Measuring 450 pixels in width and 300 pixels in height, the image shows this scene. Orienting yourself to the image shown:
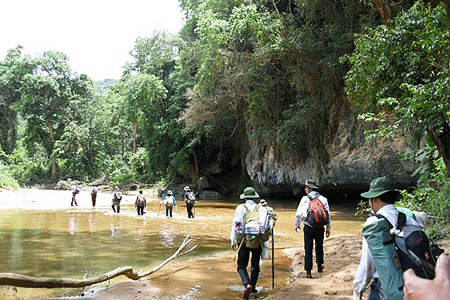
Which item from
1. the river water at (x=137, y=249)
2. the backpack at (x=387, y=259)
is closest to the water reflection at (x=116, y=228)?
the river water at (x=137, y=249)

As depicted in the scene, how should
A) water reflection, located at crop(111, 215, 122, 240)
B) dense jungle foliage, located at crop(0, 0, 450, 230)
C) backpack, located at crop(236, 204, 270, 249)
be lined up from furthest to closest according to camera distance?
water reflection, located at crop(111, 215, 122, 240) → dense jungle foliage, located at crop(0, 0, 450, 230) → backpack, located at crop(236, 204, 270, 249)

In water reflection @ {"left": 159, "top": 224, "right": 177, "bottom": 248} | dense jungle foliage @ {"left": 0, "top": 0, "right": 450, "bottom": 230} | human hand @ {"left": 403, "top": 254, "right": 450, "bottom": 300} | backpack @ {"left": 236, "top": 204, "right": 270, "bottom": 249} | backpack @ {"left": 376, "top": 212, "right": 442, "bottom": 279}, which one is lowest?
water reflection @ {"left": 159, "top": 224, "right": 177, "bottom": 248}

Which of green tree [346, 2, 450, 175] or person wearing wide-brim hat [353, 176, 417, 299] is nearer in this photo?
person wearing wide-brim hat [353, 176, 417, 299]

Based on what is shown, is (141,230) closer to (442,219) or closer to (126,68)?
(442,219)

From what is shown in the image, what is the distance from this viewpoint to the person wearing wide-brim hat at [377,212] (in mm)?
2770

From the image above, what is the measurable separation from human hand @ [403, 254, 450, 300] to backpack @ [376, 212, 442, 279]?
1.05 meters

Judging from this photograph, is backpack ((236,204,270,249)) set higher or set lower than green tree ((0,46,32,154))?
lower

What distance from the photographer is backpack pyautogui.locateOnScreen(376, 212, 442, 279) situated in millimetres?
2252

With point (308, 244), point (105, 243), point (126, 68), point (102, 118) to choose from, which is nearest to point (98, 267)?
point (105, 243)

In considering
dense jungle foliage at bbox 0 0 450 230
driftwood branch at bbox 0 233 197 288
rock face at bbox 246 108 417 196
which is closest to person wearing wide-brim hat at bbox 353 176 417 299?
dense jungle foliage at bbox 0 0 450 230

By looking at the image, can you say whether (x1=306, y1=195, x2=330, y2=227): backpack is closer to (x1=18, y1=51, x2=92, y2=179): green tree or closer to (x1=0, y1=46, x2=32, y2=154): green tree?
(x1=18, y1=51, x2=92, y2=179): green tree

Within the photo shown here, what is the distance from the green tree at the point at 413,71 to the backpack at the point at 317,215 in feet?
7.27

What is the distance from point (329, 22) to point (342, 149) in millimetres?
5728

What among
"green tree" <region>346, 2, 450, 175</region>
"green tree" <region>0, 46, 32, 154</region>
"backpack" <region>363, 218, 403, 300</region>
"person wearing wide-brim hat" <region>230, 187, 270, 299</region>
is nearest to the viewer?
"backpack" <region>363, 218, 403, 300</region>
